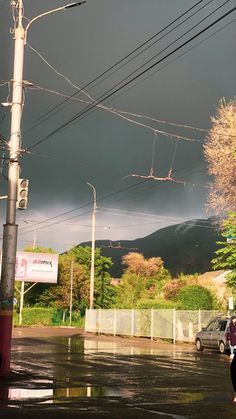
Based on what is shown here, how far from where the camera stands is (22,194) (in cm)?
1588

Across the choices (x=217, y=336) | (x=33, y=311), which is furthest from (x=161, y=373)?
(x=33, y=311)

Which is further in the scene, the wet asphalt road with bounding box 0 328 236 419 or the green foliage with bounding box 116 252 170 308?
the green foliage with bounding box 116 252 170 308

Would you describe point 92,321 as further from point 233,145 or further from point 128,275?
point 128,275

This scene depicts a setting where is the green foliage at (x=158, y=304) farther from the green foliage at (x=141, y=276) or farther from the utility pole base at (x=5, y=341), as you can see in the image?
the green foliage at (x=141, y=276)

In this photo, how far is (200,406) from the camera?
34.0 ft

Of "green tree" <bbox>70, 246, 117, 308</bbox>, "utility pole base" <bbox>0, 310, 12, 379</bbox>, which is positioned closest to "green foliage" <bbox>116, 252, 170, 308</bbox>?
"green tree" <bbox>70, 246, 117, 308</bbox>

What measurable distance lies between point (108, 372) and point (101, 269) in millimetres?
63010

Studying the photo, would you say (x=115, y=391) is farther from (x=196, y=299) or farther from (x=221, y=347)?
(x=196, y=299)

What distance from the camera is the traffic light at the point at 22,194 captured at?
A: 15.8 metres

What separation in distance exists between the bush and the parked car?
9856 millimetres

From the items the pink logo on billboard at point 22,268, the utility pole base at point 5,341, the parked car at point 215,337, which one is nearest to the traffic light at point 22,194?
the utility pole base at point 5,341

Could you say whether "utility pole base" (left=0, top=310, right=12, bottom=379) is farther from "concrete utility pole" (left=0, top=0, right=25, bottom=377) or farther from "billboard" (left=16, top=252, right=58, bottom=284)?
"billboard" (left=16, top=252, right=58, bottom=284)

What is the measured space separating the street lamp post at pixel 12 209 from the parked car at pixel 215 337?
15046 mm

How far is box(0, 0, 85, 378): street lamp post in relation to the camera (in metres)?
14.8
